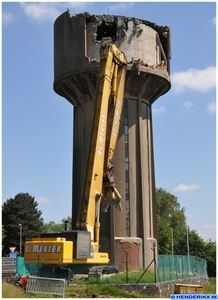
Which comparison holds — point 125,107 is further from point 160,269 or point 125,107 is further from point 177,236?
point 177,236

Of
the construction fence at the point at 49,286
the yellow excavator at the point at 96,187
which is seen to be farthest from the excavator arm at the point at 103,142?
the construction fence at the point at 49,286

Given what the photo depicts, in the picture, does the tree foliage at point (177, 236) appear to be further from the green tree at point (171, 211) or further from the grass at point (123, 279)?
the grass at point (123, 279)

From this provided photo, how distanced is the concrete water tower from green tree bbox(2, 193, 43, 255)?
3561 centimetres

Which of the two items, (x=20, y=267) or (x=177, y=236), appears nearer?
(x=20, y=267)

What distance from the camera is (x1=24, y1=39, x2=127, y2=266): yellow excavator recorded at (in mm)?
20031

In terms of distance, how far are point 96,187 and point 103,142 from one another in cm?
248

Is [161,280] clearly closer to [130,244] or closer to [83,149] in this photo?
[130,244]

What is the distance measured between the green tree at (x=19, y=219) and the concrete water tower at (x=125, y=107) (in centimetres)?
3561

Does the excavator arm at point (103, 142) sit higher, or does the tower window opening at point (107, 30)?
the tower window opening at point (107, 30)

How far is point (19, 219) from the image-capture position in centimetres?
7281

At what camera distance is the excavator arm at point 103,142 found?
72.8 feet

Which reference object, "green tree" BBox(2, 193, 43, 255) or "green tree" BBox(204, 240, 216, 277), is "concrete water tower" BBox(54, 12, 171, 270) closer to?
"green tree" BBox(204, 240, 216, 277)

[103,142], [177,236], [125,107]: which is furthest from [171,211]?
[103,142]

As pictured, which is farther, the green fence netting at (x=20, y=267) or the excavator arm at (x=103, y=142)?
the green fence netting at (x=20, y=267)
